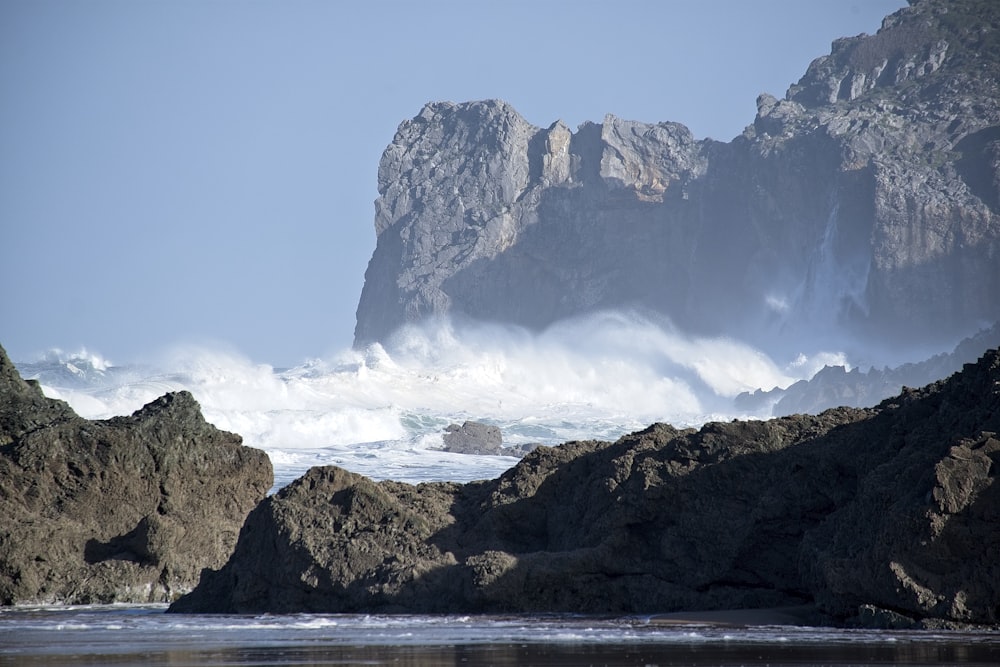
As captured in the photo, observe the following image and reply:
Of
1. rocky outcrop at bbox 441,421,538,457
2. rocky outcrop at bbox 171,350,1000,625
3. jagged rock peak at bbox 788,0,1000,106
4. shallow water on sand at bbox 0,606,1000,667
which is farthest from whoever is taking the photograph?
jagged rock peak at bbox 788,0,1000,106

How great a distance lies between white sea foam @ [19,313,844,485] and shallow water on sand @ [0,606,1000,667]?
21.5 metres

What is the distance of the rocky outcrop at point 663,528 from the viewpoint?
12602 millimetres

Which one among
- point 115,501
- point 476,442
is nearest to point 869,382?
point 476,442

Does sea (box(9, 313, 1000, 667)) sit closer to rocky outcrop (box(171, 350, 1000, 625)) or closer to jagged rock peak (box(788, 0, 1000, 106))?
rocky outcrop (box(171, 350, 1000, 625))

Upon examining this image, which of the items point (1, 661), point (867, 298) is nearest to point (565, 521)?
point (1, 661)

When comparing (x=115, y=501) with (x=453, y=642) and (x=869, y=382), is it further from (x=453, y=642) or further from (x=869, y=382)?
(x=869, y=382)

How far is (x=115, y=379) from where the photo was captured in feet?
279

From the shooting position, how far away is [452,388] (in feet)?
331

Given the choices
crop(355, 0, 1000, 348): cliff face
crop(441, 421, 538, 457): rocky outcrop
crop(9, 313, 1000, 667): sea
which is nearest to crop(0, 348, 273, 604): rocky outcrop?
crop(9, 313, 1000, 667): sea

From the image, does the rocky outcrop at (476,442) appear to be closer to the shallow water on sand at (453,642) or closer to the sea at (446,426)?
the sea at (446,426)

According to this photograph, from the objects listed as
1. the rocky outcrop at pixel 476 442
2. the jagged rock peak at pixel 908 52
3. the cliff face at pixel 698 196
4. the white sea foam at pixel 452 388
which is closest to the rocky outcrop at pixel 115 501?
the white sea foam at pixel 452 388

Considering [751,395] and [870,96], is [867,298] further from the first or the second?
[870,96]

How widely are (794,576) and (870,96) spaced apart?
131m

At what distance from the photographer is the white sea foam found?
60.7 metres
